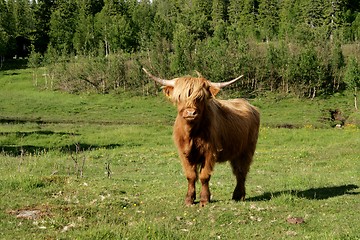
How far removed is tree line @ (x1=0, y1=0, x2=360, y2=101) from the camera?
239ft

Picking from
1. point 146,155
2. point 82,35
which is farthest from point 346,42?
point 146,155

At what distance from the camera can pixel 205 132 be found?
1003cm

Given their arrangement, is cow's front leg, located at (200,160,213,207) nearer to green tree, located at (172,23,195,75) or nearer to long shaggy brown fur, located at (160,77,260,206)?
long shaggy brown fur, located at (160,77,260,206)

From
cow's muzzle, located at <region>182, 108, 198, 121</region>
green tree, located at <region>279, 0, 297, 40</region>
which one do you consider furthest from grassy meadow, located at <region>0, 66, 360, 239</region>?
green tree, located at <region>279, 0, 297, 40</region>

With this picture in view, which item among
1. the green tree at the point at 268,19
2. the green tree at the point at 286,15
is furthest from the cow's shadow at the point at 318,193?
the green tree at the point at 268,19

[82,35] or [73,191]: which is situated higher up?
[82,35]

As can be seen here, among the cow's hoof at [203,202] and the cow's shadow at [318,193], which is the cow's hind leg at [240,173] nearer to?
the cow's shadow at [318,193]

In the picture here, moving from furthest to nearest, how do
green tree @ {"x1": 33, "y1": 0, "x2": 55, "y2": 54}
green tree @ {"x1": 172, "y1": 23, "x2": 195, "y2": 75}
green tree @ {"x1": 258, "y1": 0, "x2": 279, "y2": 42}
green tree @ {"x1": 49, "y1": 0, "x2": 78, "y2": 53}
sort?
green tree @ {"x1": 33, "y1": 0, "x2": 55, "y2": 54}, green tree @ {"x1": 49, "y1": 0, "x2": 78, "y2": 53}, green tree @ {"x1": 258, "y1": 0, "x2": 279, "y2": 42}, green tree @ {"x1": 172, "y1": 23, "x2": 195, "y2": 75}

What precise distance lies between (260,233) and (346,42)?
3696 inches

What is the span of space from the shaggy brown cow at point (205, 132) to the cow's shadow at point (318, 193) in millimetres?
859

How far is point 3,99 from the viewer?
70.1m

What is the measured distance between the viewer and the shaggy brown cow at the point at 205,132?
941 cm

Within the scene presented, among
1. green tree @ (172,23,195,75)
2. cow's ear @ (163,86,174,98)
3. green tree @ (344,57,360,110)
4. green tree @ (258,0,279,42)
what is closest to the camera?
cow's ear @ (163,86,174,98)

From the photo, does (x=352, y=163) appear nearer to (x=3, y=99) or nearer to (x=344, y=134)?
(x=344, y=134)
